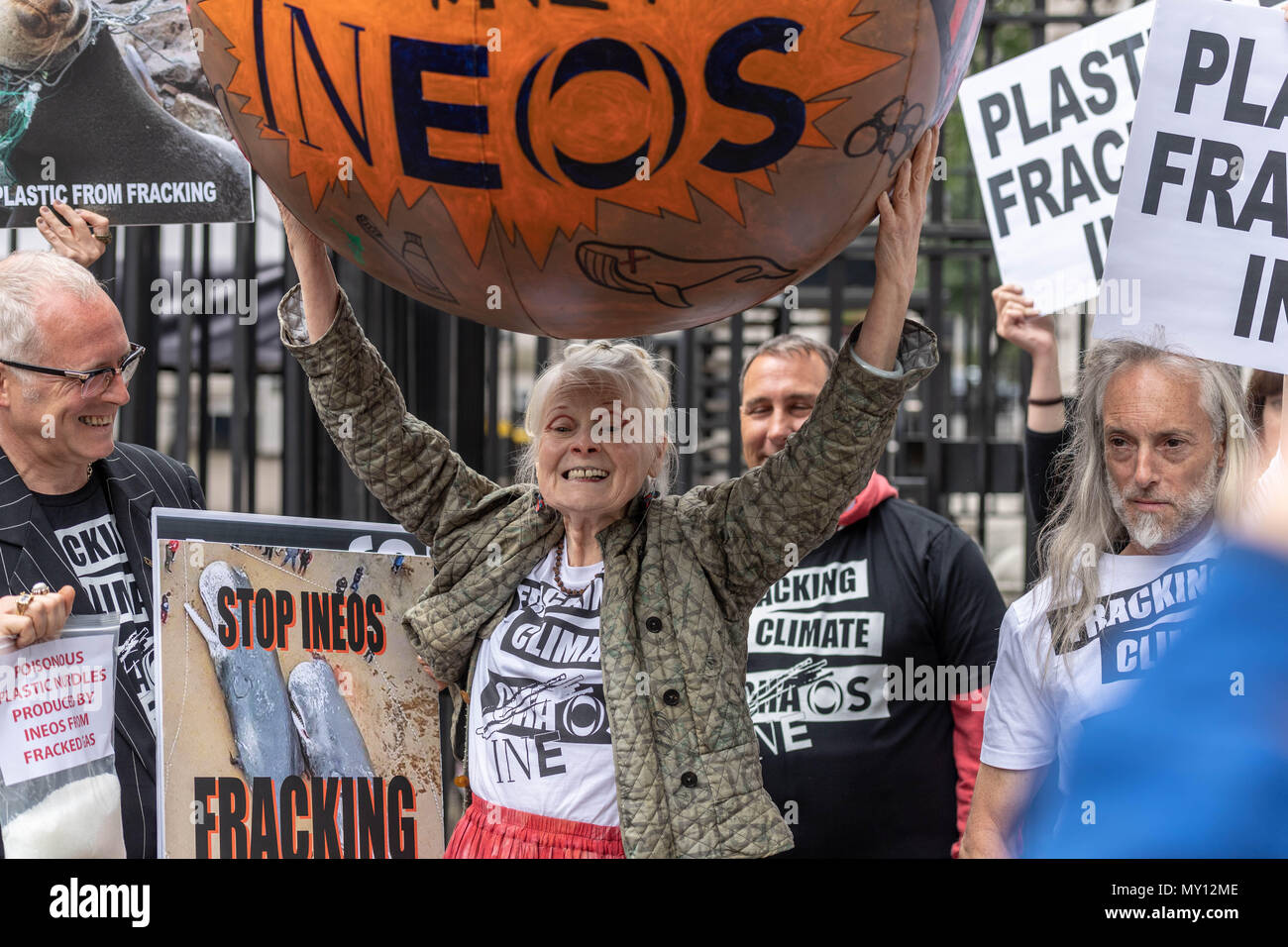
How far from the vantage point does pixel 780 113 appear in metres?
1.45

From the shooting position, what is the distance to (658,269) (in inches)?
61.9

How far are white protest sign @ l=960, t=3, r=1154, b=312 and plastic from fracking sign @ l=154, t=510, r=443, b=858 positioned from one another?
1.72 metres

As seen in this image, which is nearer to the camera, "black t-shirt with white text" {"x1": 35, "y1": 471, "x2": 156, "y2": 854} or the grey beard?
the grey beard

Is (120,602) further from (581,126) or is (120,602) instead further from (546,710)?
(581,126)

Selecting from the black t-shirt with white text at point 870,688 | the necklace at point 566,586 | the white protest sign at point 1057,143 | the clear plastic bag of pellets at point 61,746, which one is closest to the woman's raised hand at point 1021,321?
the white protest sign at point 1057,143

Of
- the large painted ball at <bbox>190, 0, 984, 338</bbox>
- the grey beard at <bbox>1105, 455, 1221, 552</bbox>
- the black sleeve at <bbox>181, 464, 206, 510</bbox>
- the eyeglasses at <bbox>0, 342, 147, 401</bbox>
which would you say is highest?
the large painted ball at <bbox>190, 0, 984, 338</bbox>

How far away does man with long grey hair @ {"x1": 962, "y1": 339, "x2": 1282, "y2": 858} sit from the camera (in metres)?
1.98

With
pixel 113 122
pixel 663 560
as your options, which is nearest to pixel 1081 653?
pixel 663 560

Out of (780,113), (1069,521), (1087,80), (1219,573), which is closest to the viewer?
(1219,573)

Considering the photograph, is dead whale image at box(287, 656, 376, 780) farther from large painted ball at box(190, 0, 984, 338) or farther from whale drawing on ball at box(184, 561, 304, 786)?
large painted ball at box(190, 0, 984, 338)


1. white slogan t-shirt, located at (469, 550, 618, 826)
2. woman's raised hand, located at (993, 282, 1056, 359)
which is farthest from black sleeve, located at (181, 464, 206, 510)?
woman's raised hand, located at (993, 282, 1056, 359)
